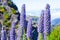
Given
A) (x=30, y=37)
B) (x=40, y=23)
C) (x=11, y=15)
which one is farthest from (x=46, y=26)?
(x=11, y=15)

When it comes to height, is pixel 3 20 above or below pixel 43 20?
below

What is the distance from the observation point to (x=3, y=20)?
5309cm

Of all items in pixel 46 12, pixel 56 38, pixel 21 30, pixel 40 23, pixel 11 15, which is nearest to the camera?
pixel 56 38

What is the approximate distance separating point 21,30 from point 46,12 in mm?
6493

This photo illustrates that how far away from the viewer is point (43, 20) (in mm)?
19922

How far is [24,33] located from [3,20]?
29.8m

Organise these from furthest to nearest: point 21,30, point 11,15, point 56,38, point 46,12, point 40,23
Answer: point 11,15 < point 21,30 < point 40,23 < point 46,12 < point 56,38

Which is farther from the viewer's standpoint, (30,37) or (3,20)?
(3,20)

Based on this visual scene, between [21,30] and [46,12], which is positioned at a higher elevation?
[46,12]

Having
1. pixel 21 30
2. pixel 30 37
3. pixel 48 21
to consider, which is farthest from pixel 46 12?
pixel 21 30

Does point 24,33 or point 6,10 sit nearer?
point 24,33

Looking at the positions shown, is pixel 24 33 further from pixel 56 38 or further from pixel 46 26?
pixel 56 38

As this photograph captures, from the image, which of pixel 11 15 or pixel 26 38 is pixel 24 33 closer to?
pixel 26 38

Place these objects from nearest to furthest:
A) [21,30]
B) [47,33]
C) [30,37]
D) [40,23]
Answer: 1. [47,33]
2. [40,23]
3. [30,37]
4. [21,30]
